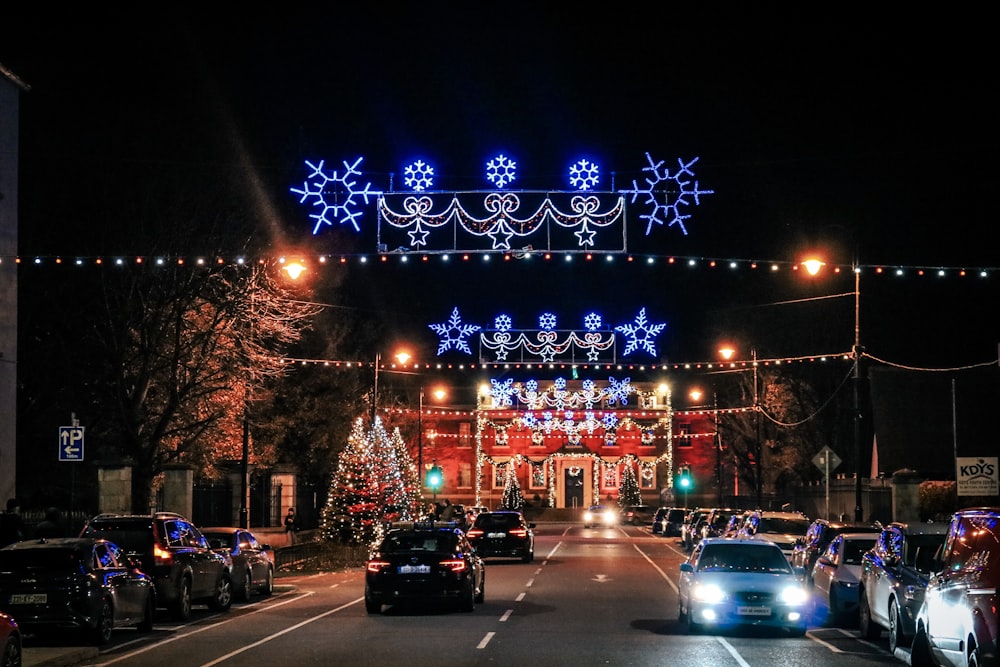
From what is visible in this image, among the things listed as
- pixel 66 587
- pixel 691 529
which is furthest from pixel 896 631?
pixel 691 529

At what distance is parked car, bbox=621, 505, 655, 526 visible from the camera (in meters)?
92.1

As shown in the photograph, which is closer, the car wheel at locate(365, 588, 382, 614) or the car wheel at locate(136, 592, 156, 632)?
the car wheel at locate(136, 592, 156, 632)

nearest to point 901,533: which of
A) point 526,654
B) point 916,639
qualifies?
point 916,639

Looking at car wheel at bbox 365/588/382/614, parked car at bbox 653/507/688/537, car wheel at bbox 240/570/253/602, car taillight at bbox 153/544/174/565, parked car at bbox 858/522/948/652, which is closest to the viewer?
parked car at bbox 858/522/948/652

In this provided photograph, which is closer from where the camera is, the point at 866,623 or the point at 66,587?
the point at 66,587

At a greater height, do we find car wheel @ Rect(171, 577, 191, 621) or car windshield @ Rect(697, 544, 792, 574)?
car windshield @ Rect(697, 544, 792, 574)

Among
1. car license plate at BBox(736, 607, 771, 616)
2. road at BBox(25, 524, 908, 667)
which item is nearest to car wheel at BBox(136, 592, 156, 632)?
road at BBox(25, 524, 908, 667)

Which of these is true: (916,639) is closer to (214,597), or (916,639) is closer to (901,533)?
(901,533)

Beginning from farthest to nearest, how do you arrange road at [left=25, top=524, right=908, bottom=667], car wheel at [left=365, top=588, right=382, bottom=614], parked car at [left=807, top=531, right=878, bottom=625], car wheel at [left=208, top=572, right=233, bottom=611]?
car wheel at [left=208, top=572, right=233, bottom=611], car wheel at [left=365, top=588, right=382, bottom=614], parked car at [left=807, top=531, right=878, bottom=625], road at [left=25, top=524, right=908, bottom=667]

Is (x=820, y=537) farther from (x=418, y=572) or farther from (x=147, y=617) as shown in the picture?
(x=147, y=617)

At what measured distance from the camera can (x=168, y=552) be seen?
2269 centimetres

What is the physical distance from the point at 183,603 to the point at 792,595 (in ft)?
33.4

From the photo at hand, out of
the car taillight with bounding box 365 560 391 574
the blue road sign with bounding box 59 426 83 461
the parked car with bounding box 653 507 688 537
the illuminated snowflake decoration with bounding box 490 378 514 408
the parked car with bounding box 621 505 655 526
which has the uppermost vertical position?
the illuminated snowflake decoration with bounding box 490 378 514 408

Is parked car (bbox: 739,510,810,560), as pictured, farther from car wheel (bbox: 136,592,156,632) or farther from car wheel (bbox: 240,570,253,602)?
car wheel (bbox: 136,592,156,632)
